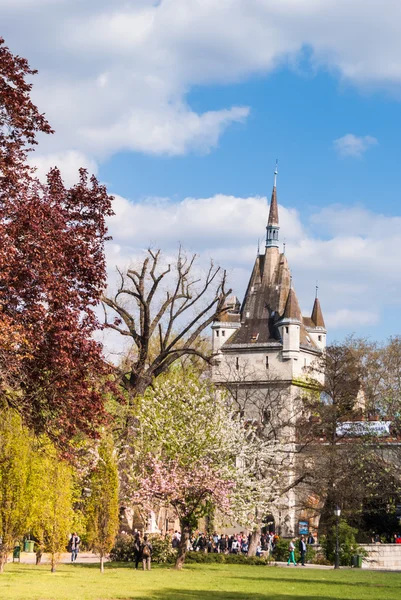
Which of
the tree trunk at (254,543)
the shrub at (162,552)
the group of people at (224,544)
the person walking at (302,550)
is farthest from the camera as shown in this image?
the group of people at (224,544)

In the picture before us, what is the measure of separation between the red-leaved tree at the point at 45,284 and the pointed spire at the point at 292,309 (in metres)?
81.5

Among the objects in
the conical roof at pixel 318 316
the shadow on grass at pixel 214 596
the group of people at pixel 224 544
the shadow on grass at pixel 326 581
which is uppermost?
the conical roof at pixel 318 316

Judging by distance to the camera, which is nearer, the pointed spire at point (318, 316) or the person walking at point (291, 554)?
the person walking at point (291, 554)

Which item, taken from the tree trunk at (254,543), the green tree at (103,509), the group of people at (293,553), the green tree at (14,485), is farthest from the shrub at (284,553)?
the green tree at (14,485)

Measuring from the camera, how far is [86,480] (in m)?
41.8

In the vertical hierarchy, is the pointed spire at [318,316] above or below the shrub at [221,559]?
above

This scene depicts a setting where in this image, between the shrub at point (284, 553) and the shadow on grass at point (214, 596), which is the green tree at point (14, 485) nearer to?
the shadow on grass at point (214, 596)

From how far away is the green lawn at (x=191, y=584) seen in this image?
24047 mm

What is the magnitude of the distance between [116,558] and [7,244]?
28328 mm

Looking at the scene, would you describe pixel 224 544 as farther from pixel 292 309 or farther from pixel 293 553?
pixel 292 309

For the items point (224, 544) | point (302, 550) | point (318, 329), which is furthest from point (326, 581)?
point (318, 329)

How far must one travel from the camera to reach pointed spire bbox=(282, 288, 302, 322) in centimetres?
10056

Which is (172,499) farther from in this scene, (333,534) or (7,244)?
(7,244)

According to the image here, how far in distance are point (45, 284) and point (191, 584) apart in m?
15.0
